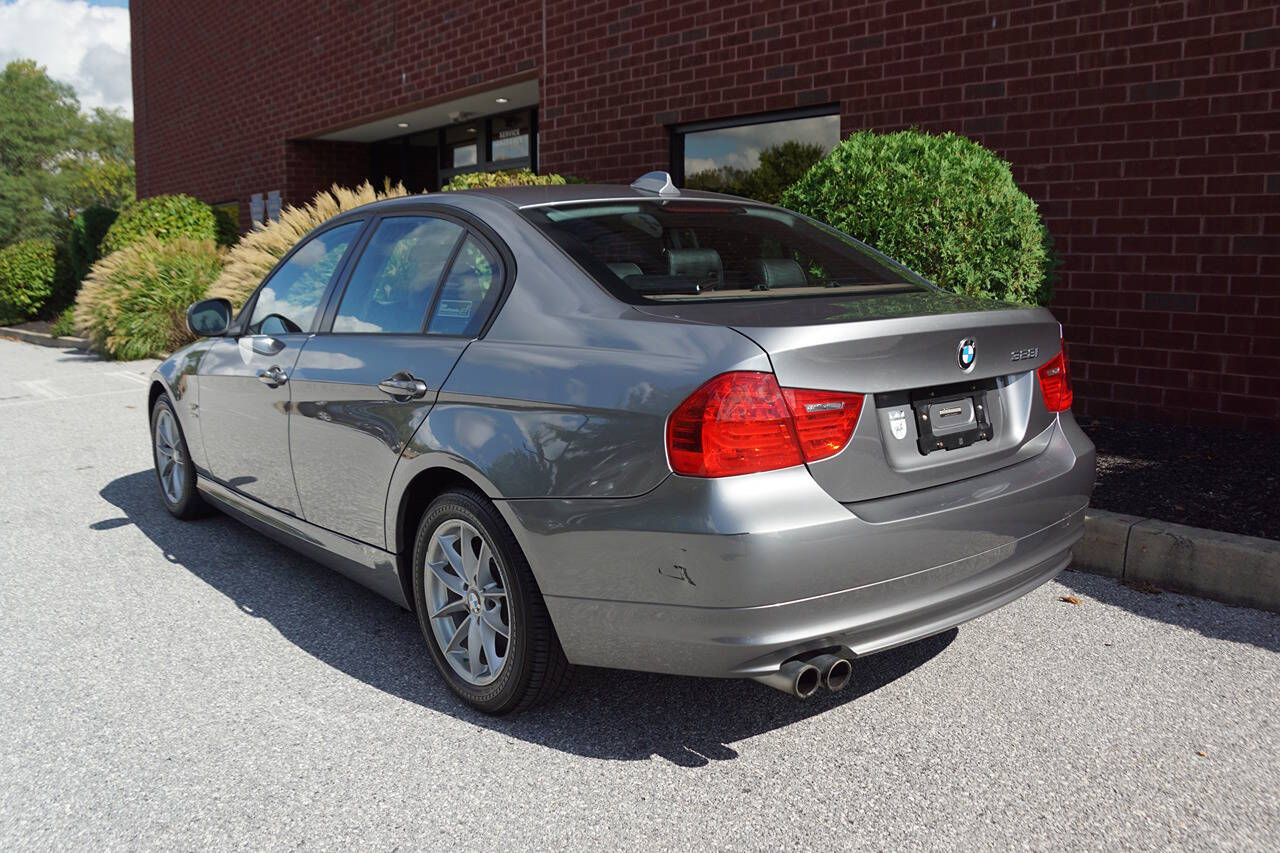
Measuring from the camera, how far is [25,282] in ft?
73.6

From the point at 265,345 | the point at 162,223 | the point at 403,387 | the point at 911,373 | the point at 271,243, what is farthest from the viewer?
the point at 162,223

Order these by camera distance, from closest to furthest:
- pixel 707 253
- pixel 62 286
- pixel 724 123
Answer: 1. pixel 707 253
2. pixel 724 123
3. pixel 62 286

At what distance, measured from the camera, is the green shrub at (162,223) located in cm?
1781

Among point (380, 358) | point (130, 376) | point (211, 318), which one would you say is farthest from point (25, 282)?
point (380, 358)

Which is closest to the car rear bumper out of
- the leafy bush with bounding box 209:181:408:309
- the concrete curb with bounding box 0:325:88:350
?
the leafy bush with bounding box 209:181:408:309

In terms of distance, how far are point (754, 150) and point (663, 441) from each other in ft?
26.3

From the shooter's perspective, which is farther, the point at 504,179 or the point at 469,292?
the point at 504,179

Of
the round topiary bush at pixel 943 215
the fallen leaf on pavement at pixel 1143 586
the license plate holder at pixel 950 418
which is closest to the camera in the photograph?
the license plate holder at pixel 950 418

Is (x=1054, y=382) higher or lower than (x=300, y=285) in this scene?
lower

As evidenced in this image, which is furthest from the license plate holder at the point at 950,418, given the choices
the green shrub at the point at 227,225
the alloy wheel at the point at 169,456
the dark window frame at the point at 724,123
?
the green shrub at the point at 227,225

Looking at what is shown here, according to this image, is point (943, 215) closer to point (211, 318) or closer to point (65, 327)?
point (211, 318)

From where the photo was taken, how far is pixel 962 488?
10.00ft

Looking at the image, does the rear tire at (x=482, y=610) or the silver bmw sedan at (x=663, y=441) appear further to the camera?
the rear tire at (x=482, y=610)

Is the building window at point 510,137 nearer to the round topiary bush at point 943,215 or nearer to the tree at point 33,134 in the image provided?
the round topiary bush at point 943,215
